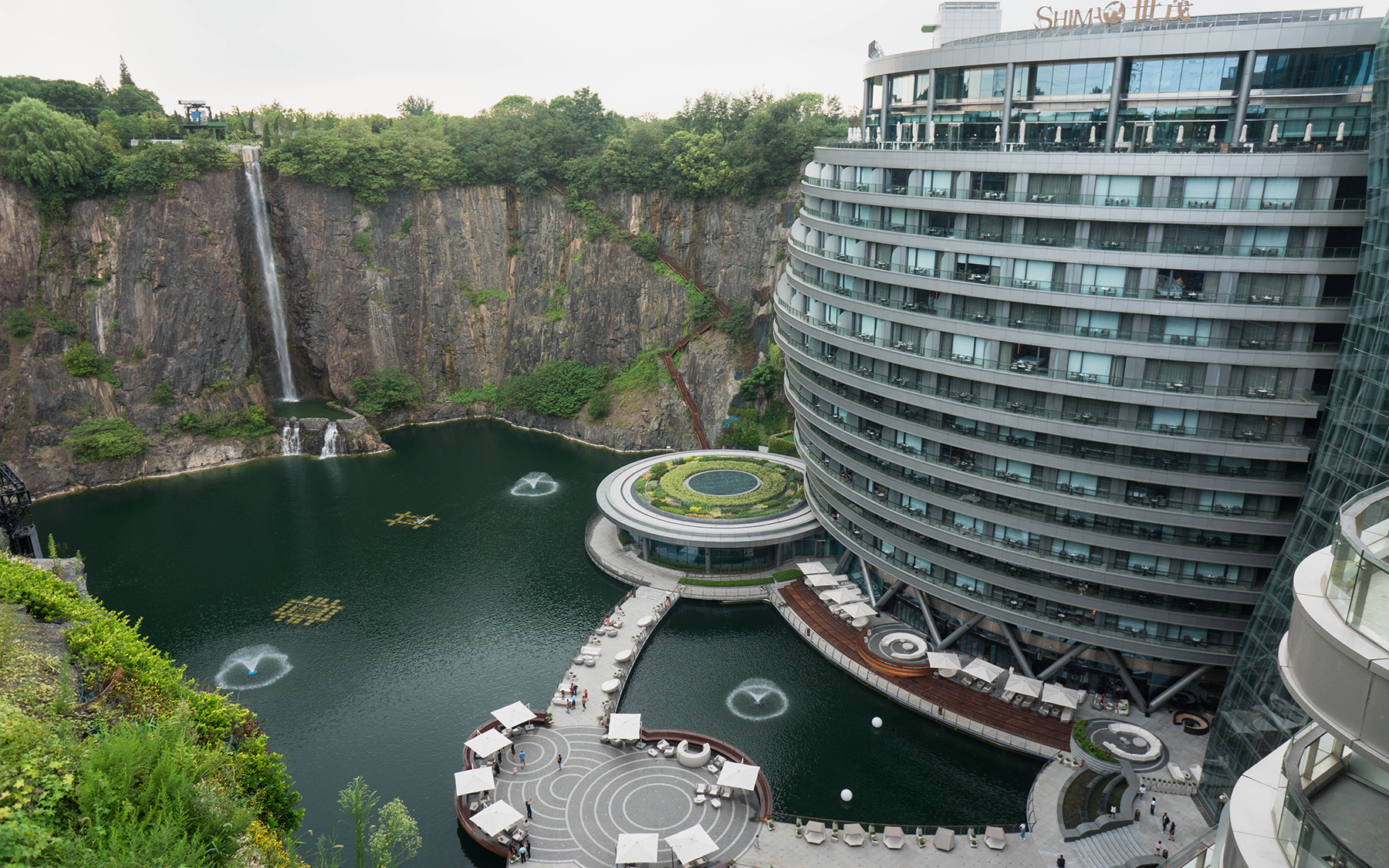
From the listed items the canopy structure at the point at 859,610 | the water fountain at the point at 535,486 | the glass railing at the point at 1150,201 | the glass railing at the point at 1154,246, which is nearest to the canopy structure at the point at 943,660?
the canopy structure at the point at 859,610

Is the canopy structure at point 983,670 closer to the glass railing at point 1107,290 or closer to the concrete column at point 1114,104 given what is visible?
the glass railing at point 1107,290

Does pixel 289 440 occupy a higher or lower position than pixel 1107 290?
lower

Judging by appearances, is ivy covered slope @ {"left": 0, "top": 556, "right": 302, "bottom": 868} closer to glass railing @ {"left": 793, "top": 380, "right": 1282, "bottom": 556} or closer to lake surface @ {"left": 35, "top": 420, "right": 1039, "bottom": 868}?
lake surface @ {"left": 35, "top": 420, "right": 1039, "bottom": 868}

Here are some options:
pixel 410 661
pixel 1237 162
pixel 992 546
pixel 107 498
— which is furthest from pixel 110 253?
pixel 1237 162

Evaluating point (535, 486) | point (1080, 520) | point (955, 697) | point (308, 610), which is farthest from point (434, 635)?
point (1080, 520)

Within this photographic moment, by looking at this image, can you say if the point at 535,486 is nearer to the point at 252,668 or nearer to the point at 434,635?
the point at 434,635

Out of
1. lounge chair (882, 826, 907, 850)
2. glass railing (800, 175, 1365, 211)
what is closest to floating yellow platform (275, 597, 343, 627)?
lounge chair (882, 826, 907, 850)
